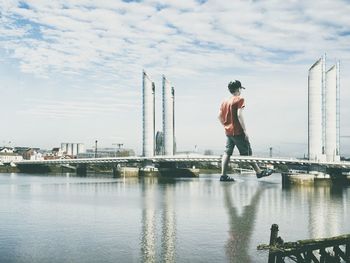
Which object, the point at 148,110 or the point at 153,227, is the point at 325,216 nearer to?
the point at 153,227

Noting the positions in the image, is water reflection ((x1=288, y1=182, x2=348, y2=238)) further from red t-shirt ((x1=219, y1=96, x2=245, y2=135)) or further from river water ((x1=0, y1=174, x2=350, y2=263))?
red t-shirt ((x1=219, y1=96, x2=245, y2=135))

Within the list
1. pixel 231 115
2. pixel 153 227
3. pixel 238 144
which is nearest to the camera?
pixel 238 144

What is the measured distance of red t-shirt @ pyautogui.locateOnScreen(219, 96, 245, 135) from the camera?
16094 mm

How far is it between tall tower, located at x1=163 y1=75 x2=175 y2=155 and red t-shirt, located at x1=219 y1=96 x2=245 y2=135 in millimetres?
52920

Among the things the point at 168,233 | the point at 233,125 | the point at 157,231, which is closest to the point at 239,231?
the point at 168,233

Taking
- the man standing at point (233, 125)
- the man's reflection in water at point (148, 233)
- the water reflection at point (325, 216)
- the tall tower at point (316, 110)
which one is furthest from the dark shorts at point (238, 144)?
the tall tower at point (316, 110)

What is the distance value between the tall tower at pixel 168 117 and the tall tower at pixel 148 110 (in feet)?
6.16

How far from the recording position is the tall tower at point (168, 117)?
229ft

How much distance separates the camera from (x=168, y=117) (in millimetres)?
70312

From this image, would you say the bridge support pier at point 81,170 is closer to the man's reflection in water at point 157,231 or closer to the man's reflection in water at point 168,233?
the man's reflection in water at point 157,231

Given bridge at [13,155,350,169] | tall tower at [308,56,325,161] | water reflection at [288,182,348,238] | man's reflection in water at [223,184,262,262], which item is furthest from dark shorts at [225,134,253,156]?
tall tower at [308,56,325,161]

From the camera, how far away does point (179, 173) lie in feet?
255

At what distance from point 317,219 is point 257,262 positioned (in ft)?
36.7

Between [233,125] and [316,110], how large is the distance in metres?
38.9
